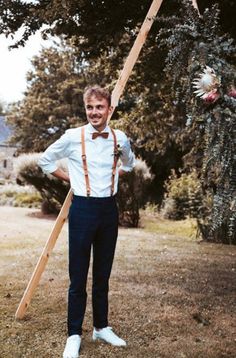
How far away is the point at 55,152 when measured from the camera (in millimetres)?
4121

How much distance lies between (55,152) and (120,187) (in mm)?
9734

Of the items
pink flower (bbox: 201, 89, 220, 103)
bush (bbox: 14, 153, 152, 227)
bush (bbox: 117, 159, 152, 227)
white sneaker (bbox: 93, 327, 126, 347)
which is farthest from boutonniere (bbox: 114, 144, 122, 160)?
bush (bbox: 117, 159, 152, 227)

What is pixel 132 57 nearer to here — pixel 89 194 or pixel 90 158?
pixel 90 158

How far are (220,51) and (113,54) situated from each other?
450cm

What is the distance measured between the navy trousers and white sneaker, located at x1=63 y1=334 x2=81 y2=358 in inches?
1.9

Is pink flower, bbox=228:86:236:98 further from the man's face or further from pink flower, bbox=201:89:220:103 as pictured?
the man's face

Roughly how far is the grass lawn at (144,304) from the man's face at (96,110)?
6.02 feet

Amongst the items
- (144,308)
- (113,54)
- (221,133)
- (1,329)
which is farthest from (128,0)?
(1,329)

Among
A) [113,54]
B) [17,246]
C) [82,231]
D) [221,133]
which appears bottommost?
[17,246]

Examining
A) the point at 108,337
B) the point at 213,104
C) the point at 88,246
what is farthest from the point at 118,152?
the point at 108,337

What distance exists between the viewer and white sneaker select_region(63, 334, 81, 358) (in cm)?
399

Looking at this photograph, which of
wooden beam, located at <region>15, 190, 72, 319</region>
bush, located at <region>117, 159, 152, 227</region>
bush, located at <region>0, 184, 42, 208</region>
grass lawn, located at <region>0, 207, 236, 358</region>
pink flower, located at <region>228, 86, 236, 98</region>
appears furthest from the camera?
bush, located at <region>0, 184, 42, 208</region>

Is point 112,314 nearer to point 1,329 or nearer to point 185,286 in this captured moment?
point 1,329

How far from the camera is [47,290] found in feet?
19.3
